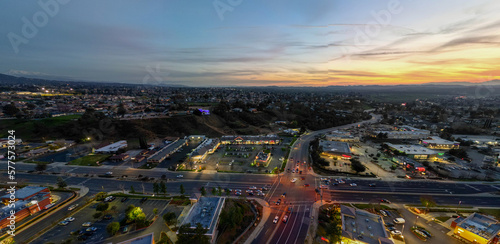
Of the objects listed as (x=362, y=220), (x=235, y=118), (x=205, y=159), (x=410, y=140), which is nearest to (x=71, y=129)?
(x=205, y=159)

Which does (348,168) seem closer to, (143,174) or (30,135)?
(143,174)

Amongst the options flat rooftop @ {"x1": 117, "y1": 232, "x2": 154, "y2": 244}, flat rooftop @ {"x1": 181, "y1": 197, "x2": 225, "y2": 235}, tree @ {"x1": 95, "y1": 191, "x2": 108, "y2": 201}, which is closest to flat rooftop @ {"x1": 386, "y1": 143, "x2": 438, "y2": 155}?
flat rooftop @ {"x1": 181, "y1": 197, "x2": 225, "y2": 235}

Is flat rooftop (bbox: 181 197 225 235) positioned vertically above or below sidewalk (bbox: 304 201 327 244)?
above

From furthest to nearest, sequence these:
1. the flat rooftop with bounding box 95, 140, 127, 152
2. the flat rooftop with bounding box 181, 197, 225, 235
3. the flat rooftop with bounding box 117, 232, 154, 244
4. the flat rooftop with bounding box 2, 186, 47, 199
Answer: the flat rooftop with bounding box 95, 140, 127, 152
the flat rooftop with bounding box 2, 186, 47, 199
the flat rooftop with bounding box 181, 197, 225, 235
the flat rooftop with bounding box 117, 232, 154, 244

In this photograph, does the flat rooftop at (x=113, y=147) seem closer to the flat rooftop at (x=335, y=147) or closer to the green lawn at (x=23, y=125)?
Result: the green lawn at (x=23, y=125)

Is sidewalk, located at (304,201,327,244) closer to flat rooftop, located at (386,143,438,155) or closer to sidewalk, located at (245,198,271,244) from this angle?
sidewalk, located at (245,198,271,244)

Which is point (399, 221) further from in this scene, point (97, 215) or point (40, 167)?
point (40, 167)
